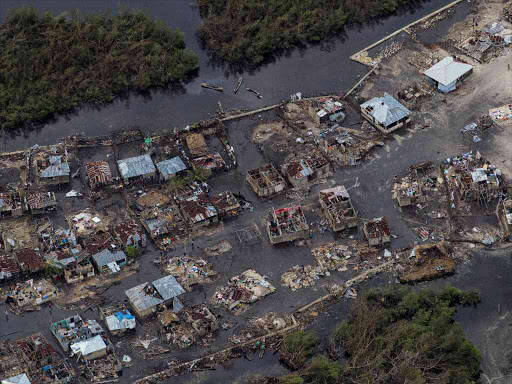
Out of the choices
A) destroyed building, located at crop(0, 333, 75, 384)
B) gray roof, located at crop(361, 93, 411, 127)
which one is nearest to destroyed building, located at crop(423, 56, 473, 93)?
gray roof, located at crop(361, 93, 411, 127)

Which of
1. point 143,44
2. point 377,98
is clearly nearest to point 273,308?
point 377,98

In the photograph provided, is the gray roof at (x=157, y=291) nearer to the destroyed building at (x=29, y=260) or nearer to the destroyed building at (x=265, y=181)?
the destroyed building at (x=29, y=260)

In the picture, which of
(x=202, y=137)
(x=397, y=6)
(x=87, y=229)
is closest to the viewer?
(x=87, y=229)

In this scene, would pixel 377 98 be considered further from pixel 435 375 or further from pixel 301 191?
pixel 435 375

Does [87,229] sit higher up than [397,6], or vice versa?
[397,6]

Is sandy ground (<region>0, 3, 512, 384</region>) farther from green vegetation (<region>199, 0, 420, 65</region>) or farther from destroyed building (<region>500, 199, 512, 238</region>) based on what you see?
green vegetation (<region>199, 0, 420, 65</region>)

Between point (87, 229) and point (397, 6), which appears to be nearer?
point (87, 229)
